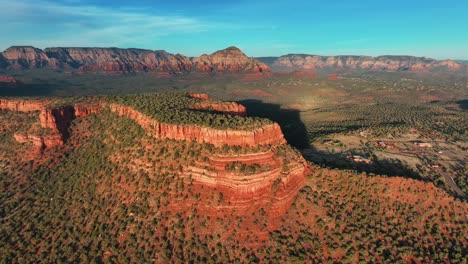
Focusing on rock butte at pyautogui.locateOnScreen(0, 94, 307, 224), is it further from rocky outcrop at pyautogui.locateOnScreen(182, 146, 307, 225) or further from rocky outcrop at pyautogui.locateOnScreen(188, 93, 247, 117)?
rocky outcrop at pyautogui.locateOnScreen(188, 93, 247, 117)

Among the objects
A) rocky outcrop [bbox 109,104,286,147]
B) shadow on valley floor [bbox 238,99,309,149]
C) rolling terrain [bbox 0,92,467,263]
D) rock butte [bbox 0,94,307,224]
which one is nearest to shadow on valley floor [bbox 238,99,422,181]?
shadow on valley floor [bbox 238,99,309,149]

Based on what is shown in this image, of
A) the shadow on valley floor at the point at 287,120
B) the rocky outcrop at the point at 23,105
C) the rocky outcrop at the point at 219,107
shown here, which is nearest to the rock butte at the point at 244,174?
the rocky outcrop at the point at 219,107

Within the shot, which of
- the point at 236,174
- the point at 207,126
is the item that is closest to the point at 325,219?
the point at 236,174

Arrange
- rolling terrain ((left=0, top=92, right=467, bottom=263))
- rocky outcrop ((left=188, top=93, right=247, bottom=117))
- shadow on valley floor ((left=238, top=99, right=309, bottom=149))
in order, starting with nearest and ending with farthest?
rolling terrain ((left=0, top=92, right=467, bottom=263)), rocky outcrop ((left=188, top=93, right=247, bottom=117)), shadow on valley floor ((left=238, top=99, right=309, bottom=149))

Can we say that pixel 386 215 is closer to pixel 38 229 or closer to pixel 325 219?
pixel 325 219

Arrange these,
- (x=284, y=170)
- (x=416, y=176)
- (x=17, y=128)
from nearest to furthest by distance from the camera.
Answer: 1. (x=284, y=170)
2. (x=416, y=176)
3. (x=17, y=128)

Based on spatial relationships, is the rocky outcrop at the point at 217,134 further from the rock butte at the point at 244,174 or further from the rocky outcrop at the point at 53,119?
the rocky outcrop at the point at 53,119
